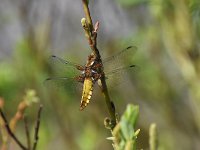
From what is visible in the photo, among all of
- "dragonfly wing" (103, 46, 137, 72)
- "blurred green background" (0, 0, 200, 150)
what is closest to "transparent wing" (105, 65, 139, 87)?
"dragonfly wing" (103, 46, 137, 72)

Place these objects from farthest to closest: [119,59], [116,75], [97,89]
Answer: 1. [97,89]
2. [119,59]
3. [116,75]

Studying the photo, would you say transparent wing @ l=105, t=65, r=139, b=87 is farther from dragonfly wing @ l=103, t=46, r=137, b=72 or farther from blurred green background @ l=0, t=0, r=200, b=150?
blurred green background @ l=0, t=0, r=200, b=150

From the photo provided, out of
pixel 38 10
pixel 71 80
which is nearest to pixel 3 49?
pixel 38 10

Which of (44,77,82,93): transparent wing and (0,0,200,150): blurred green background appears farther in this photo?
(0,0,200,150): blurred green background

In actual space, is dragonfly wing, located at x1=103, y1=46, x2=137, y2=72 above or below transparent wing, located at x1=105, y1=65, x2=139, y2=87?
above

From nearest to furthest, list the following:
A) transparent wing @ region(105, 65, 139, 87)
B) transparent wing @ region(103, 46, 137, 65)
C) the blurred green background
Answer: transparent wing @ region(105, 65, 139, 87), transparent wing @ region(103, 46, 137, 65), the blurred green background

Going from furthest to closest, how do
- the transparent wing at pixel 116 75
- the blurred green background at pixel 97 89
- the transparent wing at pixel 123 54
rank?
the blurred green background at pixel 97 89
the transparent wing at pixel 123 54
the transparent wing at pixel 116 75

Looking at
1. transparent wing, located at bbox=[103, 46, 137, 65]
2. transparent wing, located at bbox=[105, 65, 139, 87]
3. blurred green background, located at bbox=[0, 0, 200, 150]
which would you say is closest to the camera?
transparent wing, located at bbox=[105, 65, 139, 87]

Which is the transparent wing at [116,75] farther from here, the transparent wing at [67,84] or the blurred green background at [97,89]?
the blurred green background at [97,89]

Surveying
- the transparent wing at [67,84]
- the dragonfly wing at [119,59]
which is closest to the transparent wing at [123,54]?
the dragonfly wing at [119,59]

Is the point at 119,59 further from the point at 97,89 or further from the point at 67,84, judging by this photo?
the point at 97,89

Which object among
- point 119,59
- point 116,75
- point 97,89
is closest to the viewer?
point 116,75

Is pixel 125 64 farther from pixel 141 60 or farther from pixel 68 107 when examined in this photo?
pixel 68 107

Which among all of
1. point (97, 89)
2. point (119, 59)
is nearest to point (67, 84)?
point (119, 59)
